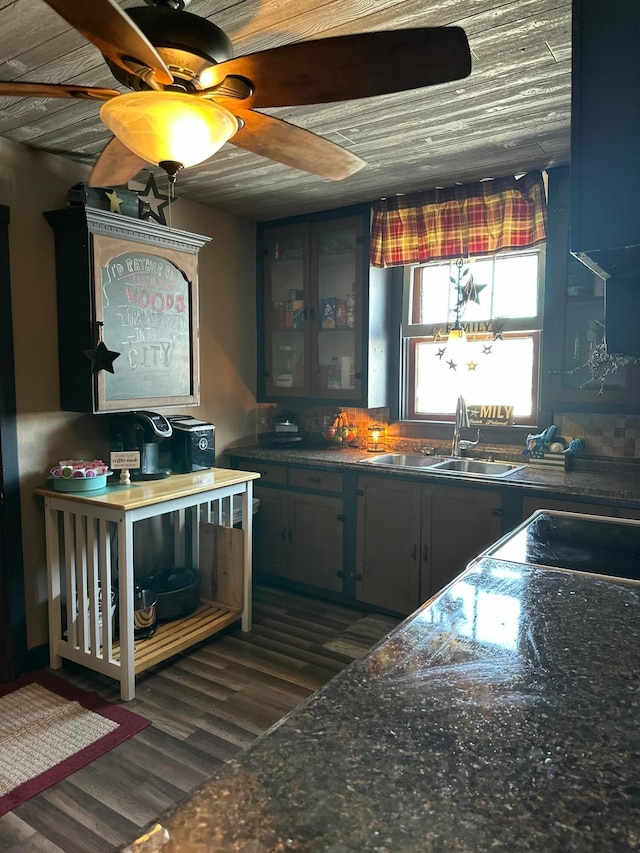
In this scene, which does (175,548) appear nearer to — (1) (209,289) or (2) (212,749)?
(2) (212,749)

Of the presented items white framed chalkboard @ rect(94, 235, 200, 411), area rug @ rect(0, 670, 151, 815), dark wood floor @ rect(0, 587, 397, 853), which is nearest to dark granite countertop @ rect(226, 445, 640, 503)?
white framed chalkboard @ rect(94, 235, 200, 411)

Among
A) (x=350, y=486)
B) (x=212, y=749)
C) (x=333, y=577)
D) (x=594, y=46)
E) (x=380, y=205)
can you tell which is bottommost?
(x=212, y=749)

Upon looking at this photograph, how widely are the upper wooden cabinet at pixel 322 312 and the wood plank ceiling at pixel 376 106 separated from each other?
26cm

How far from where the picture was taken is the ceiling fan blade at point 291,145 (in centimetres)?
154

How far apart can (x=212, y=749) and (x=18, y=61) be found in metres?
2.46

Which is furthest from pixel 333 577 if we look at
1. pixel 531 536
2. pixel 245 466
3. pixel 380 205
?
pixel 380 205

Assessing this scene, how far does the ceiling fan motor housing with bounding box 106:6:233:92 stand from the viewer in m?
1.21

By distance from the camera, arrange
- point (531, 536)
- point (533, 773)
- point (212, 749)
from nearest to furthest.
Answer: point (533, 773) < point (531, 536) < point (212, 749)

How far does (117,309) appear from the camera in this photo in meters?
2.72

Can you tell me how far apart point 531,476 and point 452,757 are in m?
2.29

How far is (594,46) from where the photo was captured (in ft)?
3.11

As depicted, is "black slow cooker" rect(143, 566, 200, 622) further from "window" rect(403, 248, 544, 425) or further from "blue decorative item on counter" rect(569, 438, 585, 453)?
"blue decorative item on counter" rect(569, 438, 585, 453)

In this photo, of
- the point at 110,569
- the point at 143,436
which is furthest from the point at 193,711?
the point at 143,436

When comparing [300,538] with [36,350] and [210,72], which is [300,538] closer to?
[36,350]
